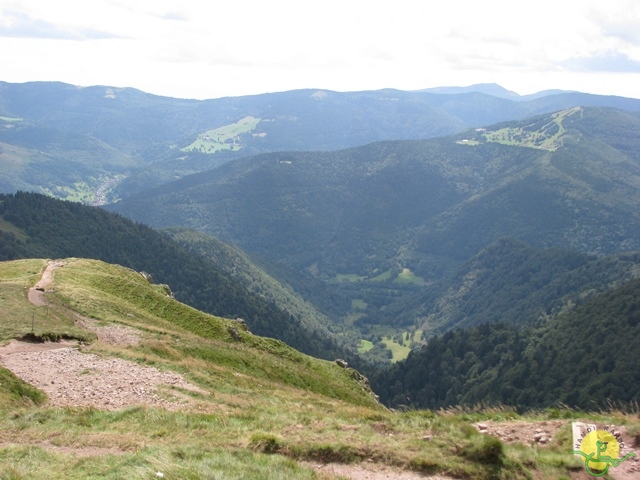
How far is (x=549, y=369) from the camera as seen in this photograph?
160000 millimetres

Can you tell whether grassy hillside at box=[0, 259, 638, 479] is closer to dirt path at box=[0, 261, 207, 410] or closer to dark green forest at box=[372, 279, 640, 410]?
dirt path at box=[0, 261, 207, 410]

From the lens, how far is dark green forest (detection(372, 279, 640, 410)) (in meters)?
136

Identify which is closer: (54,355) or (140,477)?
(140,477)

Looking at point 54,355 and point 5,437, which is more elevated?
point 5,437

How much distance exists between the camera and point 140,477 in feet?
49.4

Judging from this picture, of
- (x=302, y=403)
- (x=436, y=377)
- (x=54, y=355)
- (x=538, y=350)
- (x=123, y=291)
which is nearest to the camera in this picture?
(x=302, y=403)

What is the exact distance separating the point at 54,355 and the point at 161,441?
19.6 metres

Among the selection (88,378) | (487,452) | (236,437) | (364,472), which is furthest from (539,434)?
(88,378)

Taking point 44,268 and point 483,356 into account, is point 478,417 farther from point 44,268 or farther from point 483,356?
point 483,356

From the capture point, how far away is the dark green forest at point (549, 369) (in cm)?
13625

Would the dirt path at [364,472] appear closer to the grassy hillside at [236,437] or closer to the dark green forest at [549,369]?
the grassy hillside at [236,437]

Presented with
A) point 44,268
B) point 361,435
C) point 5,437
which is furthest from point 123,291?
point 361,435

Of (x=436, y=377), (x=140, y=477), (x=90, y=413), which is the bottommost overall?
(x=436, y=377)

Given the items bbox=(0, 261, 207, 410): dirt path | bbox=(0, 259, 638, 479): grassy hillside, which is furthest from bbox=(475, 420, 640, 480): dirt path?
bbox=(0, 261, 207, 410): dirt path
